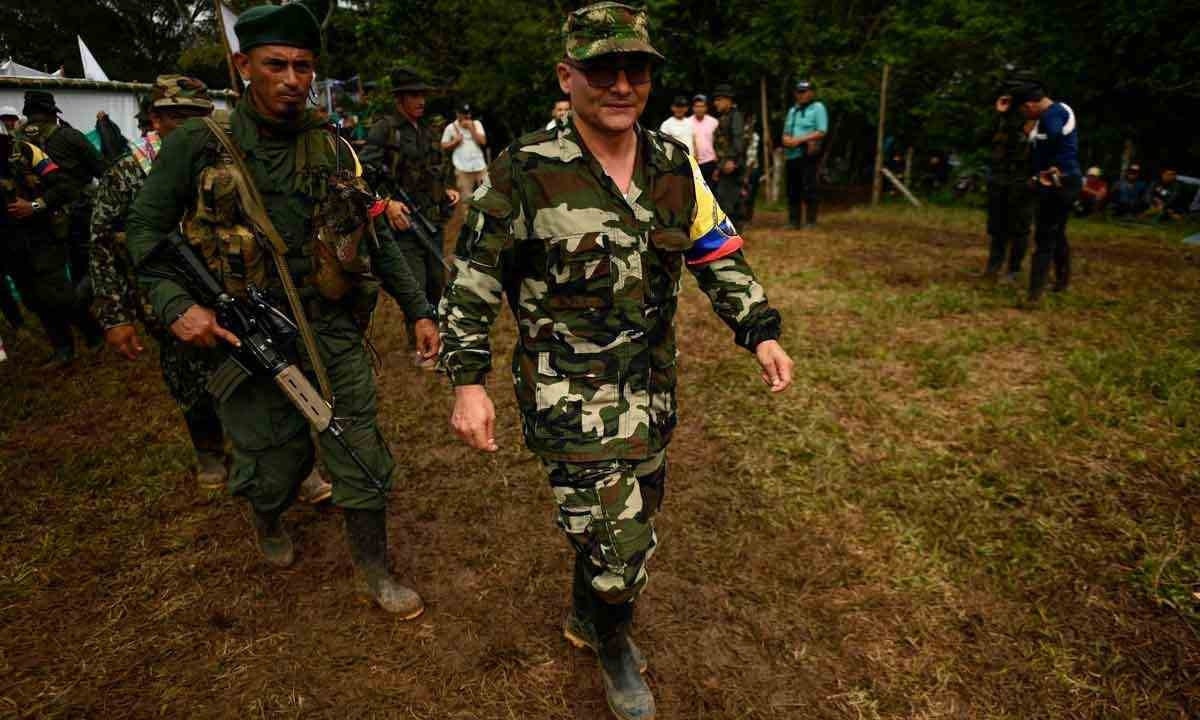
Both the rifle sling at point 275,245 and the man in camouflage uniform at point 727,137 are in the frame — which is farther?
the man in camouflage uniform at point 727,137

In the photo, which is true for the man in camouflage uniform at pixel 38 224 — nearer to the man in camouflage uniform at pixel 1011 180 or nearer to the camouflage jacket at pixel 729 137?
the camouflage jacket at pixel 729 137

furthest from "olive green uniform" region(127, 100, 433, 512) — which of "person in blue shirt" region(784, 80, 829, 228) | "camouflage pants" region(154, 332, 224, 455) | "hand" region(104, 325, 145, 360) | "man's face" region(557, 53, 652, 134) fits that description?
"person in blue shirt" region(784, 80, 829, 228)

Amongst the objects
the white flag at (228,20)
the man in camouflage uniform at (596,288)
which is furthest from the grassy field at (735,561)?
the white flag at (228,20)

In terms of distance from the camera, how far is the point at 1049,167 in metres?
5.89

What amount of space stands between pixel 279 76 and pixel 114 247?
1542 millimetres

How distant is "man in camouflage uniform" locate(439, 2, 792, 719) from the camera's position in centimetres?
196

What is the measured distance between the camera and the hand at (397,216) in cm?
463

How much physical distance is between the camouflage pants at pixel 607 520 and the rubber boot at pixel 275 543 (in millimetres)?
1767

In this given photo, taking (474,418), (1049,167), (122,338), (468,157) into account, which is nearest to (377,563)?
(474,418)

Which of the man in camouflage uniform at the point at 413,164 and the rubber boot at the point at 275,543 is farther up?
the man in camouflage uniform at the point at 413,164

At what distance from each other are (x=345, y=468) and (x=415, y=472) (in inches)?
57.0

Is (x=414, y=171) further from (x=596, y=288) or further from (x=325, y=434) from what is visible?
A: (x=596, y=288)

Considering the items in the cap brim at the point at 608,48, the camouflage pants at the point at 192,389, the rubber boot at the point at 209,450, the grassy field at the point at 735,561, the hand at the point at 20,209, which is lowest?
the grassy field at the point at 735,561

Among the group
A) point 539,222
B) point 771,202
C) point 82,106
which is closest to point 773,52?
point 771,202
